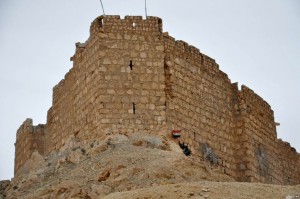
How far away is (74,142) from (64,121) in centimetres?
A: 137

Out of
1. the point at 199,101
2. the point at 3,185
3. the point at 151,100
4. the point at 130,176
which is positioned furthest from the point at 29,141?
the point at 130,176

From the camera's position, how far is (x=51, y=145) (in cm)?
1852

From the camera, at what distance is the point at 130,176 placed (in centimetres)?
1315

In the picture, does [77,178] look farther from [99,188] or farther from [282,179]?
[282,179]

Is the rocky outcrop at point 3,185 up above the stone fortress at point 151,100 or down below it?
below

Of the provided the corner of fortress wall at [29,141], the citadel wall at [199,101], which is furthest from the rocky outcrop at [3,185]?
the citadel wall at [199,101]

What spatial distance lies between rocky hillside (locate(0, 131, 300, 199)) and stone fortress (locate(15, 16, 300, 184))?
1.94ft

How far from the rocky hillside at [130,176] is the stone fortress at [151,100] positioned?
1.94ft

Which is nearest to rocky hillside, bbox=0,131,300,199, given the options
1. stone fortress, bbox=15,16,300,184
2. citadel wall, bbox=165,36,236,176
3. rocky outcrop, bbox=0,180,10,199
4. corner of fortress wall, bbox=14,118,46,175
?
rocky outcrop, bbox=0,180,10,199

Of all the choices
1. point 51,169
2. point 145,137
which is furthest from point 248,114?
point 51,169

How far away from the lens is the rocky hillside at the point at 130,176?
1127cm

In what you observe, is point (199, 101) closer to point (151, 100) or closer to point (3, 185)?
point (151, 100)

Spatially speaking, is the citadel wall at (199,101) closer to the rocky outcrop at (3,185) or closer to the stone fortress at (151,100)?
the stone fortress at (151,100)

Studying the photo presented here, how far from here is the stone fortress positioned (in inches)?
617
